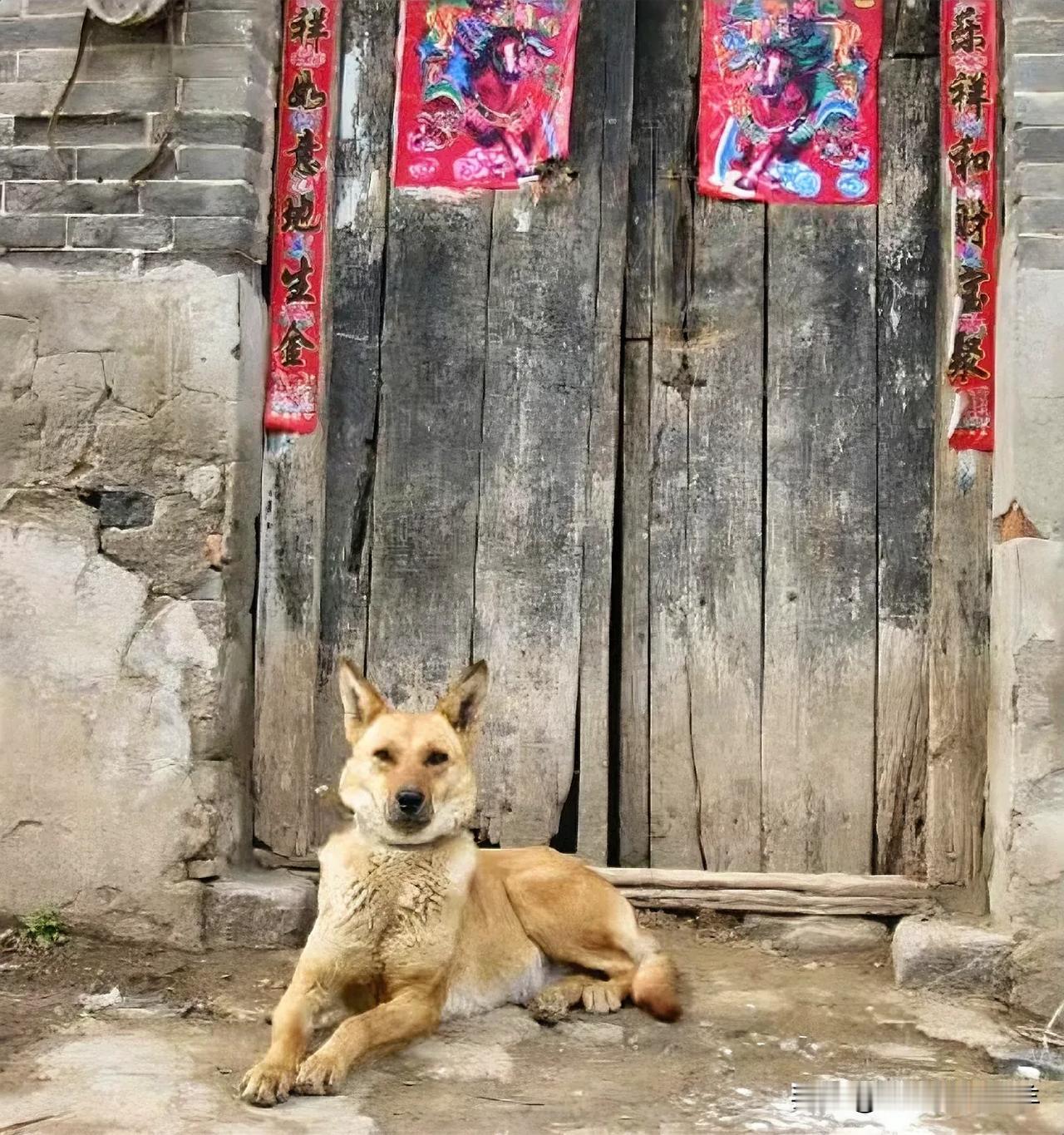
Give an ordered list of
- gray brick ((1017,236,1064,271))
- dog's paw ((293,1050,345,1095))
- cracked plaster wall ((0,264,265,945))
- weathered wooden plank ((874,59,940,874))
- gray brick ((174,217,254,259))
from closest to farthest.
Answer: dog's paw ((293,1050,345,1095)) < gray brick ((1017,236,1064,271)) < cracked plaster wall ((0,264,265,945)) < gray brick ((174,217,254,259)) < weathered wooden plank ((874,59,940,874))

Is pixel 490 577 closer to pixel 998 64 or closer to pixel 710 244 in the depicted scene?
pixel 710 244

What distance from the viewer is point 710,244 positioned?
185 inches

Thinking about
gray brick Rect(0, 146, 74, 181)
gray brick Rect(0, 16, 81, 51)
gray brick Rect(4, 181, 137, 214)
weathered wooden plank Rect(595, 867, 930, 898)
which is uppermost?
gray brick Rect(0, 16, 81, 51)

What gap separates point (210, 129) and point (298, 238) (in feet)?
1.48

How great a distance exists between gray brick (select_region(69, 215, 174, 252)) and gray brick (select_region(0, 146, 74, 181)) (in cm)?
19

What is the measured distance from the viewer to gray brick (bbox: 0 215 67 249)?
14.4 ft

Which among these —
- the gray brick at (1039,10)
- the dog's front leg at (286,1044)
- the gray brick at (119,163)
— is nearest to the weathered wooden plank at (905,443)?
the gray brick at (1039,10)

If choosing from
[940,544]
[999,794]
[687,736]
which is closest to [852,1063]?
[999,794]

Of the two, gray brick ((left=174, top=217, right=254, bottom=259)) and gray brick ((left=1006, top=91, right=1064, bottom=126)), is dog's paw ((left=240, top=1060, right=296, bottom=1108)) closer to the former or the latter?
gray brick ((left=174, top=217, right=254, bottom=259))

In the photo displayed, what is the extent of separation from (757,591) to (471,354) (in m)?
1.28

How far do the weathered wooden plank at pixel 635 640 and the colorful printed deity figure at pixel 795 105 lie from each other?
2.48 ft

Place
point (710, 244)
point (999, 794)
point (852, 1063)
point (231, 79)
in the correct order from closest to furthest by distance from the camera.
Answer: point (852, 1063)
point (999, 794)
point (231, 79)
point (710, 244)

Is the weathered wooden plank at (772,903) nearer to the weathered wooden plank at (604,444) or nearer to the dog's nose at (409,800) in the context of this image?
the weathered wooden plank at (604,444)

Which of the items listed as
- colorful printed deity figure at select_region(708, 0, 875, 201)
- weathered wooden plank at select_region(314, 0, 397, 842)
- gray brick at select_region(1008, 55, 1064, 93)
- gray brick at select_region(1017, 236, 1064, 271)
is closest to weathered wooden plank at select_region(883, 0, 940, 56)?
colorful printed deity figure at select_region(708, 0, 875, 201)
